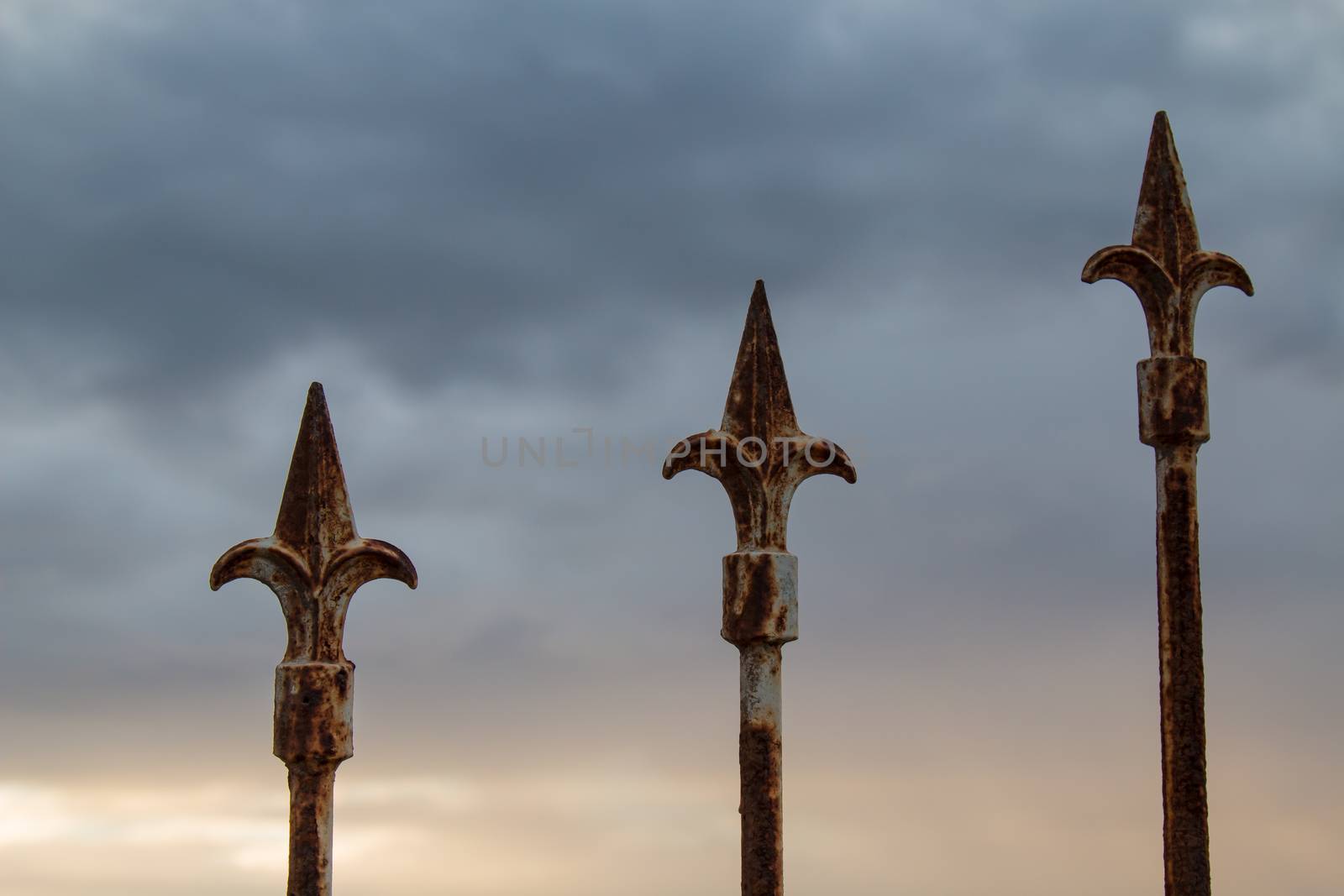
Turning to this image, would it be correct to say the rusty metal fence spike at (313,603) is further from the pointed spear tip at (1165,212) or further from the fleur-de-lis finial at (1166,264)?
the pointed spear tip at (1165,212)

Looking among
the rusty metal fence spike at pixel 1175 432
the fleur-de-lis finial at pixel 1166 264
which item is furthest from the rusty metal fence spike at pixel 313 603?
the fleur-de-lis finial at pixel 1166 264

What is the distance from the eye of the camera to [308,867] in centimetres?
898

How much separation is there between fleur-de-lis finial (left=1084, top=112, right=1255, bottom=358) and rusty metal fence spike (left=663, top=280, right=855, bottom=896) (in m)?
2.05

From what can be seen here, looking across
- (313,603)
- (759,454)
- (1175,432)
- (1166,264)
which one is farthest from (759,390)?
(313,603)

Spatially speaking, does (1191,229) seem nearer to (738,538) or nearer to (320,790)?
(738,538)

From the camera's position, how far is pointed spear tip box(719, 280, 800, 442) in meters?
9.24

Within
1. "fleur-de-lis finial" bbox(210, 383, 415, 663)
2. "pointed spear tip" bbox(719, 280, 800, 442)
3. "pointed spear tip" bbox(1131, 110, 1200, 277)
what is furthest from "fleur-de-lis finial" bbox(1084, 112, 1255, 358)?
"fleur-de-lis finial" bbox(210, 383, 415, 663)

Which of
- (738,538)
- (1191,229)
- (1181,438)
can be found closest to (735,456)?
(738,538)

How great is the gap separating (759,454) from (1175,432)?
2466mm

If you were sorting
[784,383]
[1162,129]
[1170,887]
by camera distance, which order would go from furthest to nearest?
[1162,129] < [784,383] < [1170,887]

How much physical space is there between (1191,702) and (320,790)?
507cm

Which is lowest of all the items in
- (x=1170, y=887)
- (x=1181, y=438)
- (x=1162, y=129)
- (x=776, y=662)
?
(x=1170, y=887)

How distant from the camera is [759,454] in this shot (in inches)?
360

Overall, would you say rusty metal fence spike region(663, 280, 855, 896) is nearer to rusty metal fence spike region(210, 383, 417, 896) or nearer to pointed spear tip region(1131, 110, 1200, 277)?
rusty metal fence spike region(210, 383, 417, 896)
